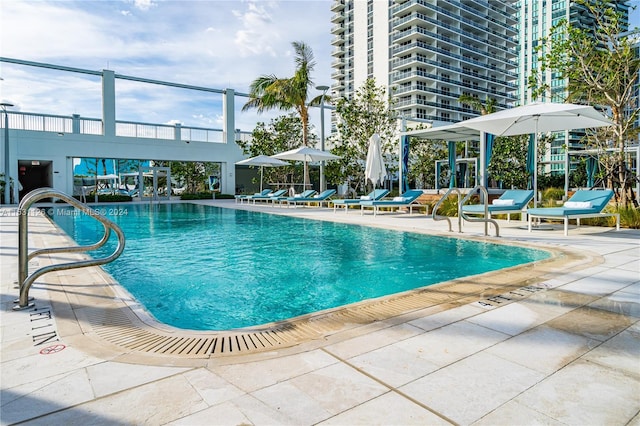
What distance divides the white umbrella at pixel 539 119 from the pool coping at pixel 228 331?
18.0 feet

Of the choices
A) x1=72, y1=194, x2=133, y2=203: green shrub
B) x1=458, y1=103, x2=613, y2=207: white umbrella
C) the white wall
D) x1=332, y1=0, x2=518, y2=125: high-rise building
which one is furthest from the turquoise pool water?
x1=332, y1=0, x2=518, y2=125: high-rise building

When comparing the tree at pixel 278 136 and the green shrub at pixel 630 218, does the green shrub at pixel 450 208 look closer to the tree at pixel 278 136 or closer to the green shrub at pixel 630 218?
the green shrub at pixel 630 218

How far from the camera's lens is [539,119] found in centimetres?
1014

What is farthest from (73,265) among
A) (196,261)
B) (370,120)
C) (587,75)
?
(370,120)

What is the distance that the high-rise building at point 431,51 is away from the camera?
55.6 metres

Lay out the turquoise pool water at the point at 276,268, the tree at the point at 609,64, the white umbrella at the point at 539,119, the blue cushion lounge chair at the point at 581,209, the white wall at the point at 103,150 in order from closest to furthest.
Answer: the turquoise pool water at the point at 276,268
the blue cushion lounge chair at the point at 581,209
the white umbrella at the point at 539,119
the tree at the point at 609,64
the white wall at the point at 103,150

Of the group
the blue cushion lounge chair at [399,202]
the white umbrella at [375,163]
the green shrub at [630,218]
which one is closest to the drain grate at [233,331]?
the green shrub at [630,218]

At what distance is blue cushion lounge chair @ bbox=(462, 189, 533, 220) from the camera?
917cm

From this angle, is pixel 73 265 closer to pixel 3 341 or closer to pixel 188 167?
pixel 3 341

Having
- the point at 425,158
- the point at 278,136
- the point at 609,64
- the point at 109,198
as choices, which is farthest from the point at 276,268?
the point at 109,198

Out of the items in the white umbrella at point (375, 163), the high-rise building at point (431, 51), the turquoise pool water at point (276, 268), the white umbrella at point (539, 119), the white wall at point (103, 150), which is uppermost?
the high-rise building at point (431, 51)

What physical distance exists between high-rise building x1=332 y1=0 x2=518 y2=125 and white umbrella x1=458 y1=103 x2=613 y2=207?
43.6 metres

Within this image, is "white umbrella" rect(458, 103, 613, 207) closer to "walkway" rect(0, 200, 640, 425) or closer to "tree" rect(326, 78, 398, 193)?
"walkway" rect(0, 200, 640, 425)

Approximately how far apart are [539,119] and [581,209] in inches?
121
